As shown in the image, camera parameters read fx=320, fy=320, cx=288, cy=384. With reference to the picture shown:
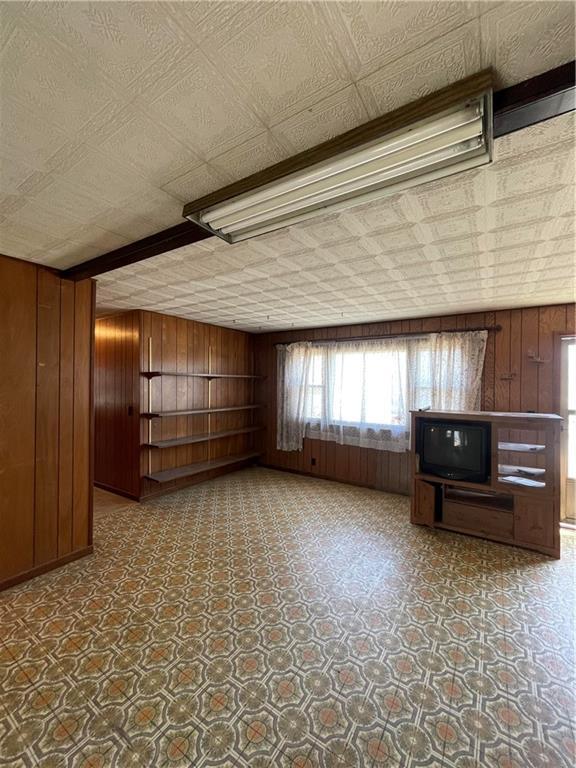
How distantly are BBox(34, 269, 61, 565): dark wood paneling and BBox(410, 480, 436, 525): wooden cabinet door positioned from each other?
3454mm

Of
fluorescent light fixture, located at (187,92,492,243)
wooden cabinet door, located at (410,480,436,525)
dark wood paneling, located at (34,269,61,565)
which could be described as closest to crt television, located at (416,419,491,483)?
wooden cabinet door, located at (410,480,436,525)

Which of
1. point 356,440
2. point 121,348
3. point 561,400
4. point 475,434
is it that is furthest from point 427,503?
point 121,348

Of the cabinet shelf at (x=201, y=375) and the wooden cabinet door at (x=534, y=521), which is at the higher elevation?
the cabinet shelf at (x=201, y=375)

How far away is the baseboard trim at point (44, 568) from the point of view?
2.37 metres

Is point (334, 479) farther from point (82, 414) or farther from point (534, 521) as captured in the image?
point (82, 414)

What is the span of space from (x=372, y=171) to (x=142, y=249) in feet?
5.08

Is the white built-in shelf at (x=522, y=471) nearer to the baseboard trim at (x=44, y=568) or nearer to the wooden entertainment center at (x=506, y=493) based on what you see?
the wooden entertainment center at (x=506, y=493)

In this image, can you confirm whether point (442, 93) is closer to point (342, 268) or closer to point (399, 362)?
point (342, 268)

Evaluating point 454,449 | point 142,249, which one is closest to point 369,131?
point 142,249

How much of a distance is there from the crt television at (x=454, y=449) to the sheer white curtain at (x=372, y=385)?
82cm

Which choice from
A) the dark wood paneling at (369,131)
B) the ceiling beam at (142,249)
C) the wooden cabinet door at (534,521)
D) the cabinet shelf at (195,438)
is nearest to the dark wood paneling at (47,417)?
the ceiling beam at (142,249)

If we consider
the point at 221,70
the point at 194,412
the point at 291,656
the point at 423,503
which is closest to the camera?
the point at 221,70

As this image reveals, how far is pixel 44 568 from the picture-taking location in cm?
255

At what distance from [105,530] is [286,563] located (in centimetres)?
198
